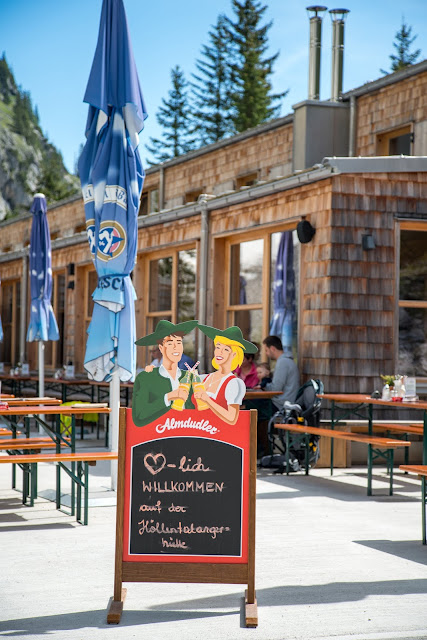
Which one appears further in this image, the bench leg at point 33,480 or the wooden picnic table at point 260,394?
the wooden picnic table at point 260,394

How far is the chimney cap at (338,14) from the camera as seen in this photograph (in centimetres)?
1605

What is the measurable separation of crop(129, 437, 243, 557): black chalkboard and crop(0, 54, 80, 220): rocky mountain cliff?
75432 mm

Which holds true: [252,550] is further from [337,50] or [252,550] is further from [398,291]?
[337,50]

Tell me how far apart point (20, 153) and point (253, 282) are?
311 feet

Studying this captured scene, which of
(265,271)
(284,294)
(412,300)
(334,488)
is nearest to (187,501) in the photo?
(334,488)

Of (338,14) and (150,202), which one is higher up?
(338,14)

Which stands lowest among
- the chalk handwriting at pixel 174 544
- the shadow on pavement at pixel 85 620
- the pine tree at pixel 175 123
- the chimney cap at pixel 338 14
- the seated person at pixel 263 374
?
the shadow on pavement at pixel 85 620

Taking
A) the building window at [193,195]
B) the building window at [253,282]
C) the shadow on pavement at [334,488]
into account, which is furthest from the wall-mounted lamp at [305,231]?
the building window at [193,195]

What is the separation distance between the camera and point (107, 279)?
24.4 ft

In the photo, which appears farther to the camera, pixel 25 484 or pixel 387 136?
pixel 387 136

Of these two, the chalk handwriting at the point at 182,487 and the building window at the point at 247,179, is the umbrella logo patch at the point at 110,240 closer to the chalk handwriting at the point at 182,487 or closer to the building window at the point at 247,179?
the chalk handwriting at the point at 182,487

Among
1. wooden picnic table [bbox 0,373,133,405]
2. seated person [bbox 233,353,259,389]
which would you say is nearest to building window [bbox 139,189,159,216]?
wooden picnic table [bbox 0,373,133,405]

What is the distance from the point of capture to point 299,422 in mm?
9430

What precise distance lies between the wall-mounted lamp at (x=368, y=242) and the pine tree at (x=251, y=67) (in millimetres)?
31815
